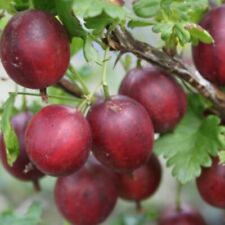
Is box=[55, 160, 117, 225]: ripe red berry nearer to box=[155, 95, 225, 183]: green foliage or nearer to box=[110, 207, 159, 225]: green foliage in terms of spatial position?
box=[155, 95, 225, 183]: green foliage

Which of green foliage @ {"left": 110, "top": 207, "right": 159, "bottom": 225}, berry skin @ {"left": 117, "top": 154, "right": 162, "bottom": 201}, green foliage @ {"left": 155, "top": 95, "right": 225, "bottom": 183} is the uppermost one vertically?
green foliage @ {"left": 155, "top": 95, "right": 225, "bottom": 183}

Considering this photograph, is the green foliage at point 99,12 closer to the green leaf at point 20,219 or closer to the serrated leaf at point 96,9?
the serrated leaf at point 96,9

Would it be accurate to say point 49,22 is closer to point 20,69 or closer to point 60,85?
point 20,69

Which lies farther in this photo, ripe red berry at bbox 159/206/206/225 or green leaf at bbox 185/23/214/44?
ripe red berry at bbox 159/206/206/225

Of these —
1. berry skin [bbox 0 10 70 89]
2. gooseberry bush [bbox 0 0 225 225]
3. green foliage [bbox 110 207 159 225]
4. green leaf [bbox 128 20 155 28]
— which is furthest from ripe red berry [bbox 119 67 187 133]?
green foliage [bbox 110 207 159 225]

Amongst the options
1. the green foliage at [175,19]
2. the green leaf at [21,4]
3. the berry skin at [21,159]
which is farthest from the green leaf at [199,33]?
the berry skin at [21,159]

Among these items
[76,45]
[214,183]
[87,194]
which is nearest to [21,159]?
[87,194]

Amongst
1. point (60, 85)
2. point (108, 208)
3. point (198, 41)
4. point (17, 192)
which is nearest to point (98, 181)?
point (108, 208)
